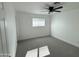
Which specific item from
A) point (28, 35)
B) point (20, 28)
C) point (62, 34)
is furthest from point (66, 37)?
point (20, 28)

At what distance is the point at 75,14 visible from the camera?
3715 mm

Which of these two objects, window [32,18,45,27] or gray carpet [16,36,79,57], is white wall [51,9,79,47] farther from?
window [32,18,45,27]

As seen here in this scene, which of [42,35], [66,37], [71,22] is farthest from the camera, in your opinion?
[42,35]

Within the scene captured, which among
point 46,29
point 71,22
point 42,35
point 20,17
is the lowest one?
point 42,35

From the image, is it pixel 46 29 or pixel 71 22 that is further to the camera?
pixel 46 29

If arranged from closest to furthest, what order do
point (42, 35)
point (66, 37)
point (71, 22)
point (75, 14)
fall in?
1. point (75, 14)
2. point (71, 22)
3. point (66, 37)
4. point (42, 35)

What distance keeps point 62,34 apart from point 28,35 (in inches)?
100

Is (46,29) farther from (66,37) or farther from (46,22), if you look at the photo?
(66,37)

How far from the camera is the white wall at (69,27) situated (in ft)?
12.2

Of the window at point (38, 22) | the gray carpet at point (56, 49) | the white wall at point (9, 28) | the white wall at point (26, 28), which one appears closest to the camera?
the white wall at point (9, 28)

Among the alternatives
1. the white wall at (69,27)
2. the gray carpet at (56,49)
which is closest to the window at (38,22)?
the white wall at (69,27)

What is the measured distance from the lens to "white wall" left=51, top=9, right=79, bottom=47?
3.72m

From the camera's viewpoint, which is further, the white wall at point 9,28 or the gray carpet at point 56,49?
the gray carpet at point 56,49

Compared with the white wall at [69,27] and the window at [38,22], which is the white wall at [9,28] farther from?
the window at [38,22]
